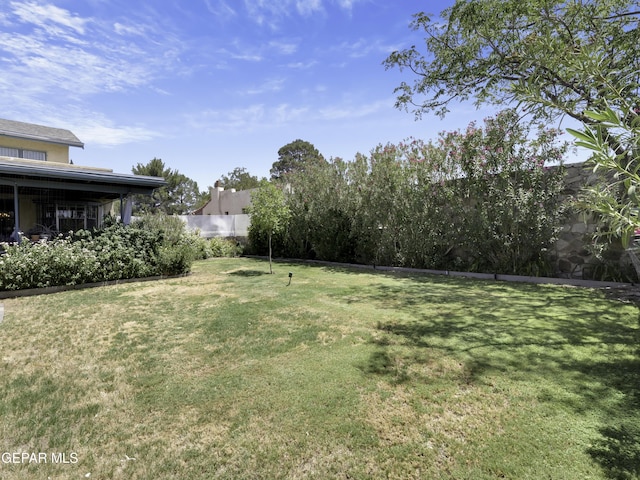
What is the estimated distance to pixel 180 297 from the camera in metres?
7.14

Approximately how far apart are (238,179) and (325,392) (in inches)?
1970

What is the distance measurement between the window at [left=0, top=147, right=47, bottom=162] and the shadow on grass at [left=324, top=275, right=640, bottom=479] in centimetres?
1696

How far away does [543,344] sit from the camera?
13.4 ft

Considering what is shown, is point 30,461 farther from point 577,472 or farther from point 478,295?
point 478,295

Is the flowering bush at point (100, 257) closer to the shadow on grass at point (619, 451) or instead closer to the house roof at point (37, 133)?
the house roof at point (37, 133)

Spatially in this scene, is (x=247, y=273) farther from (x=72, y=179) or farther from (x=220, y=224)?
(x=220, y=224)

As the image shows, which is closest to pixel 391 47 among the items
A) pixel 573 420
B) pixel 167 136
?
pixel 573 420

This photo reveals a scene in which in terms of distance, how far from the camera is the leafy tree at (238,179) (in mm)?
44656

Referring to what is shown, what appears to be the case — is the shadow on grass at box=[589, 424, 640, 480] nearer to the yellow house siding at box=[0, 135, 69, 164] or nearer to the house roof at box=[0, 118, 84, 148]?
the house roof at box=[0, 118, 84, 148]

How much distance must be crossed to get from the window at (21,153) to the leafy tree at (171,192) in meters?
24.5

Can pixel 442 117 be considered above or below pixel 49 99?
below

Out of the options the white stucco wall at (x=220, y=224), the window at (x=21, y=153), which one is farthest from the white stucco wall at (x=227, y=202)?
the window at (x=21, y=153)

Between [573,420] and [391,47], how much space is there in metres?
9.13

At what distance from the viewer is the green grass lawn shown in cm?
222
